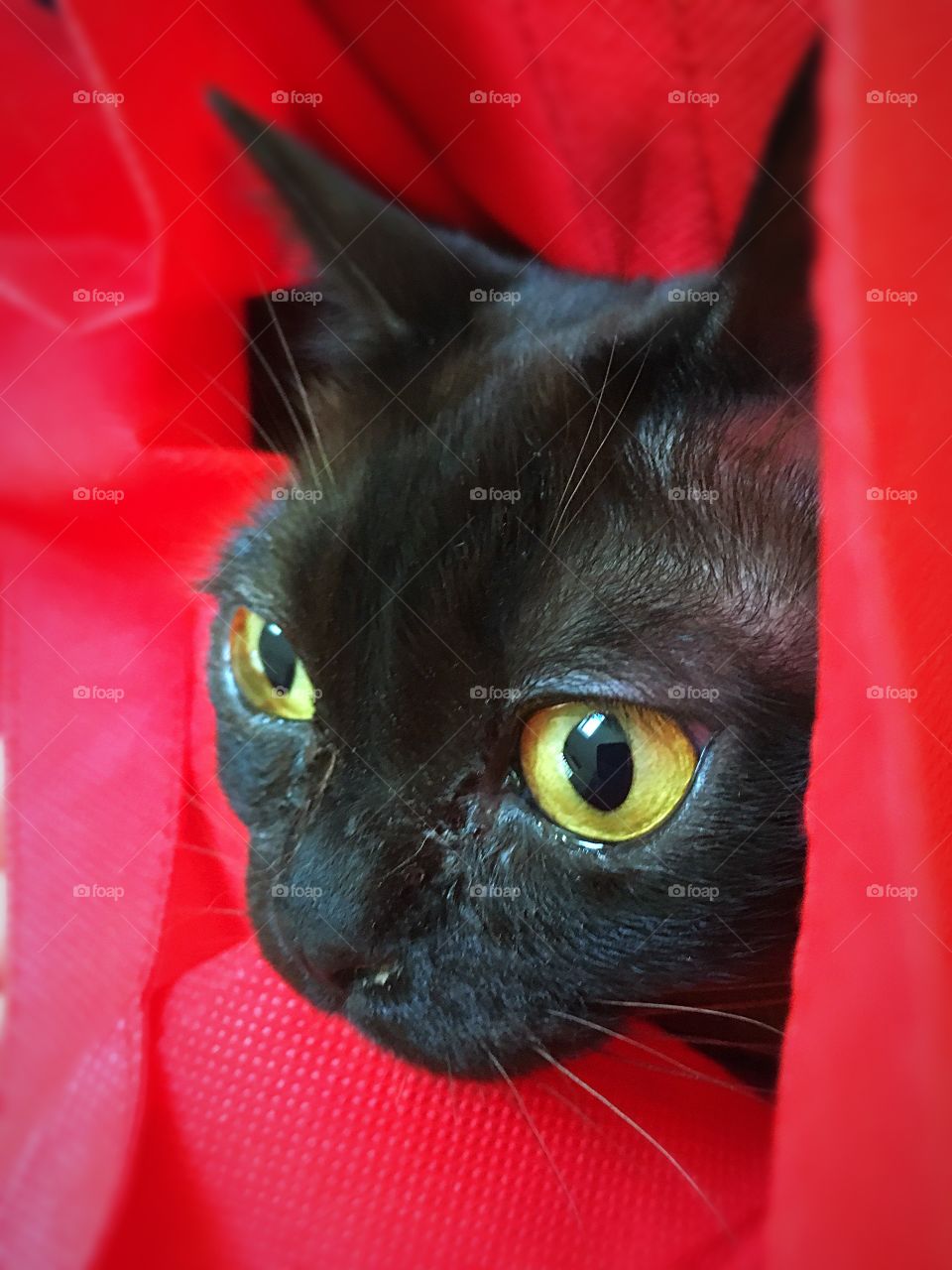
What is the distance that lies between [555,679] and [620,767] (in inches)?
1.7

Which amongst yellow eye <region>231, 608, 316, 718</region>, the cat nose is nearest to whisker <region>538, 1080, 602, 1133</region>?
the cat nose

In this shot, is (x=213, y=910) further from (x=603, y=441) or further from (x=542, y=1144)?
(x=603, y=441)

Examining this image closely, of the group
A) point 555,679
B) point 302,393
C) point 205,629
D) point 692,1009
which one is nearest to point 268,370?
point 302,393

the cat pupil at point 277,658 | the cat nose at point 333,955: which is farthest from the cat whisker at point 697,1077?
the cat pupil at point 277,658

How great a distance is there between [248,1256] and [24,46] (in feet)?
1.86

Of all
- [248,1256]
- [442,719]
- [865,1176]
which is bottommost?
[248,1256]

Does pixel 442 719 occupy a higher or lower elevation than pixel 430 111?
lower

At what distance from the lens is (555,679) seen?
14.9 inches

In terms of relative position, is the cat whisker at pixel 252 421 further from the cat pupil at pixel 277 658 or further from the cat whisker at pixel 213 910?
the cat whisker at pixel 213 910

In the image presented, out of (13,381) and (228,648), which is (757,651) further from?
(13,381)

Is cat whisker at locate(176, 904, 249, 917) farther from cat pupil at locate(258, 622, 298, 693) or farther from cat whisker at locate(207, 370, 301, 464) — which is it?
cat whisker at locate(207, 370, 301, 464)

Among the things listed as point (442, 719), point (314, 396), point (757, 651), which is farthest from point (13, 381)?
point (757, 651)

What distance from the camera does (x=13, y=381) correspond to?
477 millimetres

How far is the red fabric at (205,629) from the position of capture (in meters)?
0.28
